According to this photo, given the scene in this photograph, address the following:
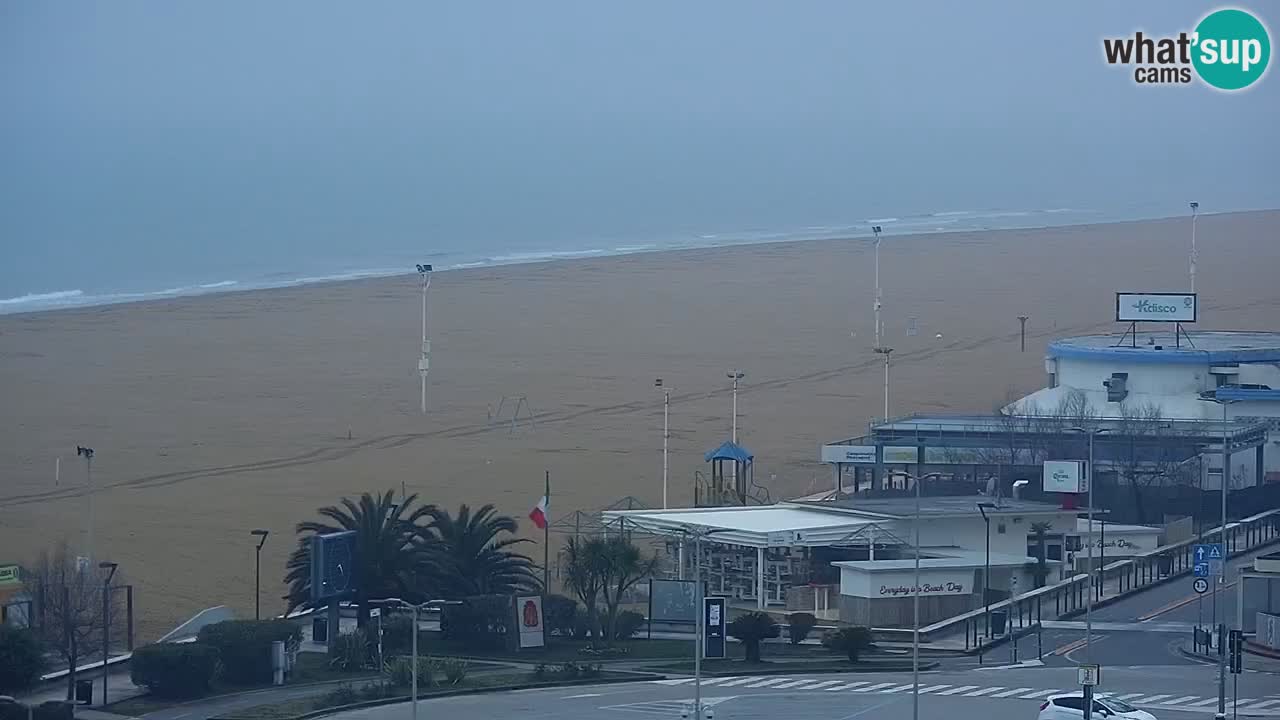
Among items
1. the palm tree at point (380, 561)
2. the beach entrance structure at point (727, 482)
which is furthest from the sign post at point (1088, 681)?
the beach entrance structure at point (727, 482)

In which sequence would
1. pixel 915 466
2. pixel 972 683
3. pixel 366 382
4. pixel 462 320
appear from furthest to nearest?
pixel 462 320, pixel 366 382, pixel 915 466, pixel 972 683

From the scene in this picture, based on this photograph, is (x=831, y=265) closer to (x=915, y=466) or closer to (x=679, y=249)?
Result: (x=679, y=249)

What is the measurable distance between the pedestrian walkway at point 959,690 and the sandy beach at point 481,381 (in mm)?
11563

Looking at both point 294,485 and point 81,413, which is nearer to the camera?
point 294,485

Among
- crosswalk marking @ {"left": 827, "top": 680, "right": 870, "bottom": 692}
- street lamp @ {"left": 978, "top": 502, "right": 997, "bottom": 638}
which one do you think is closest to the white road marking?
crosswalk marking @ {"left": 827, "top": 680, "right": 870, "bottom": 692}

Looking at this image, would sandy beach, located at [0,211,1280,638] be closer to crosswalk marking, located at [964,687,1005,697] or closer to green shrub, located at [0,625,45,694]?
green shrub, located at [0,625,45,694]

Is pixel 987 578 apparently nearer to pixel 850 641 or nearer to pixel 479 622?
pixel 850 641

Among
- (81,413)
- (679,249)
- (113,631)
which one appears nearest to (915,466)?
(113,631)

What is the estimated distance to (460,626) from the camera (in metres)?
39.2

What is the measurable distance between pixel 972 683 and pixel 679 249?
116 metres

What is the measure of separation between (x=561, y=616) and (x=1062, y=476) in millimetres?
15501

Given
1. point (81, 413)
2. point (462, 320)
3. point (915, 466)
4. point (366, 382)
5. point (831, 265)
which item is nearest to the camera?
point (915, 466)

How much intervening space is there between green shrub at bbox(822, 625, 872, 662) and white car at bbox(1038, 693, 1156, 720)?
7262 millimetres

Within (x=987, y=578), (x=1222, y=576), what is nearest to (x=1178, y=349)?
(x=987, y=578)
